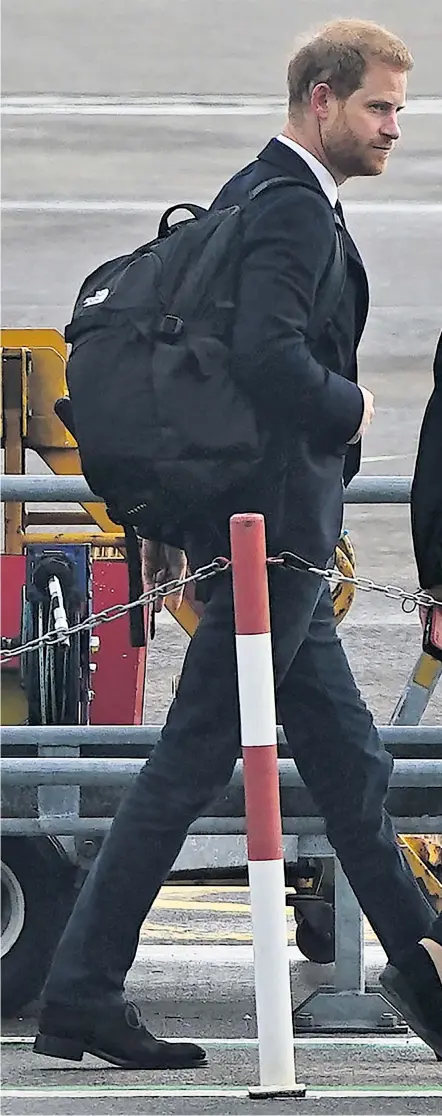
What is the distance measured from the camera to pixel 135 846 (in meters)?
3.54

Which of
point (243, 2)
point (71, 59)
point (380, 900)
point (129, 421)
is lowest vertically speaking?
point (380, 900)

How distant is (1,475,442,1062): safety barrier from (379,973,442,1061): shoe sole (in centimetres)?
49

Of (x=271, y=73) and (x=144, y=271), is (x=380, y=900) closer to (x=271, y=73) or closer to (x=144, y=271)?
(x=144, y=271)

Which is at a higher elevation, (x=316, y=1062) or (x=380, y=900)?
(x=380, y=900)

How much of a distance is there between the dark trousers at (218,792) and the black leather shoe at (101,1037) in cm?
3

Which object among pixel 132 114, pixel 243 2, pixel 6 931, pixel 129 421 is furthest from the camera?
pixel 243 2

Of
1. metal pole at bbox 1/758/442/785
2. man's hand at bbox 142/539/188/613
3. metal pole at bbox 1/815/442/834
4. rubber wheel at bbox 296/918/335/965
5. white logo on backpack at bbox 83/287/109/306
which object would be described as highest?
white logo on backpack at bbox 83/287/109/306

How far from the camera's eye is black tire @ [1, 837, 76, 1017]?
4641 mm

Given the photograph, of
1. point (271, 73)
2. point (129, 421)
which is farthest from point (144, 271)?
point (271, 73)

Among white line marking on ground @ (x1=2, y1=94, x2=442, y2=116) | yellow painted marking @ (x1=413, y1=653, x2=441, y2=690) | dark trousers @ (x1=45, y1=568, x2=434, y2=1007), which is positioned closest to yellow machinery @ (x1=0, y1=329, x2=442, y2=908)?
yellow painted marking @ (x1=413, y1=653, x2=441, y2=690)

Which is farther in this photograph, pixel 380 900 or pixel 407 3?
pixel 407 3

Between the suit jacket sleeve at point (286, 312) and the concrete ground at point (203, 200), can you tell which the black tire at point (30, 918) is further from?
the suit jacket sleeve at point (286, 312)

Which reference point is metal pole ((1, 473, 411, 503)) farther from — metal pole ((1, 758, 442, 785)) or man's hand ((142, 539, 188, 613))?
metal pole ((1, 758, 442, 785))

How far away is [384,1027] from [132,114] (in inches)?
679
